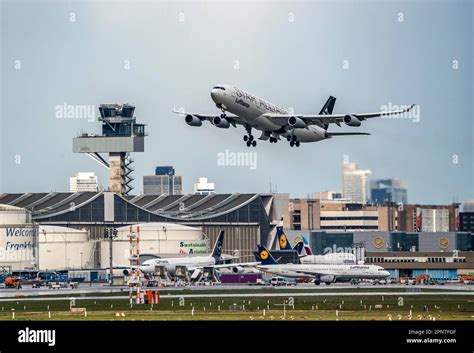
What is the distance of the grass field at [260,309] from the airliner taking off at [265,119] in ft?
64.8

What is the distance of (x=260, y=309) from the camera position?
12344 centimetres

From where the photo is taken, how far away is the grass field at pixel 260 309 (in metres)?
112

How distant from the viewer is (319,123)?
5866 inches

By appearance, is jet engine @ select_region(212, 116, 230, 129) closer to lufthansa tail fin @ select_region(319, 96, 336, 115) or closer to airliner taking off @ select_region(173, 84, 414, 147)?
airliner taking off @ select_region(173, 84, 414, 147)

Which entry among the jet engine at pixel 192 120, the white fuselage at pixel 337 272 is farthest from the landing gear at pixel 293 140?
the white fuselage at pixel 337 272

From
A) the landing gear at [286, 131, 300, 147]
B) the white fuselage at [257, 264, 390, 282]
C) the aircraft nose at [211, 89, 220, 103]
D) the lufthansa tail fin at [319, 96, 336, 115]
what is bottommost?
the white fuselage at [257, 264, 390, 282]

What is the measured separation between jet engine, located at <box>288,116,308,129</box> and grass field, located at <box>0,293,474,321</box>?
66.3ft

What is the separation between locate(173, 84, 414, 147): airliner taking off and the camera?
135m

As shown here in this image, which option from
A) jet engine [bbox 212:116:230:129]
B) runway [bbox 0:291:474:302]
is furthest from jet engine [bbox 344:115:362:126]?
runway [bbox 0:291:474:302]

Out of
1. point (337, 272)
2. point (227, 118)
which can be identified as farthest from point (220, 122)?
point (337, 272)
